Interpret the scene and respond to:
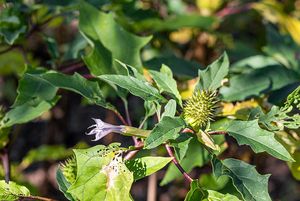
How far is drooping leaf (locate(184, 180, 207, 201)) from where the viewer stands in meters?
1.09

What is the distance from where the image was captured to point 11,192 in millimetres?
1174

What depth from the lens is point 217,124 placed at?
4.57ft

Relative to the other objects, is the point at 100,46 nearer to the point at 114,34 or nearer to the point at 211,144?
the point at 114,34

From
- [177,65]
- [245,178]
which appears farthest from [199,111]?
[177,65]

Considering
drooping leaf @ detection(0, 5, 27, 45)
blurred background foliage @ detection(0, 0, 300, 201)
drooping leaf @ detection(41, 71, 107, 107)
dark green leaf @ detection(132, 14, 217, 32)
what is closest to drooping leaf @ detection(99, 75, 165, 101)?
drooping leaf @ detection(41, 71, 107, 107)

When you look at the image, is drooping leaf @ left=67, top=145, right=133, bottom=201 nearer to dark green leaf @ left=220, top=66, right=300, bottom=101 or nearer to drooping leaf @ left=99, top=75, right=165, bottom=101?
drooping leaf @ left=99, top=75, right=165, bottom=101

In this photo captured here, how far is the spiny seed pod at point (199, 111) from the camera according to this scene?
3.83 ft

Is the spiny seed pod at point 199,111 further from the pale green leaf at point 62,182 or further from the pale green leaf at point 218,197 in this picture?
the pale green leaf at point 62,182

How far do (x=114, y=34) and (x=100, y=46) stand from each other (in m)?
0.07

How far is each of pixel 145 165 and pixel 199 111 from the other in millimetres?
159

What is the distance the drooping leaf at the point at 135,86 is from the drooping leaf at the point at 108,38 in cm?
30

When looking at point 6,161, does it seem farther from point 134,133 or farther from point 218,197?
point 218,197

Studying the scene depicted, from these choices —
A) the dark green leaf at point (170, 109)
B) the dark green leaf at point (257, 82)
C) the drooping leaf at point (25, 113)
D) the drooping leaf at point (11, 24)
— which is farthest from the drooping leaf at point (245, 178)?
the drooping leaf at point (11, 24)

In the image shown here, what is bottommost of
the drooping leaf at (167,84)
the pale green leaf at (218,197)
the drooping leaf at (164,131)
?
the pale green leaf at (218,197)
